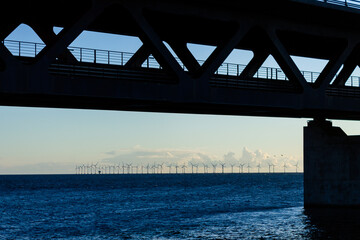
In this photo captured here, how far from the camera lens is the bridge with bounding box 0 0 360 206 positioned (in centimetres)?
2219

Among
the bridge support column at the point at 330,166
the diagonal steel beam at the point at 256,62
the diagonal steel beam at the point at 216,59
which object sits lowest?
the bridge support column at the point at 330,166

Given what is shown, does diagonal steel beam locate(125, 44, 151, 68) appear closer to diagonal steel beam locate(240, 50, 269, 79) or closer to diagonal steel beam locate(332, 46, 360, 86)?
diagonal steel beam locate(240, 50, 269, 79)

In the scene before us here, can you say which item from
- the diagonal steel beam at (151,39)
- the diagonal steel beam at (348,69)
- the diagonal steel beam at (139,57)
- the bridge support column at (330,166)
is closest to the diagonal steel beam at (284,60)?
the diagonal steel beam at (151,39)

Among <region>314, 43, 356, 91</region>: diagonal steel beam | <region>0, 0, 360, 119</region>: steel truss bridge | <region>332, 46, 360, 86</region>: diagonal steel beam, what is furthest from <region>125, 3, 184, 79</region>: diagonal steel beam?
<region>332, 46, 360, 86</region>: diagonal steel beam

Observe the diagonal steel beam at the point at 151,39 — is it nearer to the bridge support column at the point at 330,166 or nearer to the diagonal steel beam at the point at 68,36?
the diagonal steel beam at the point at 68,36

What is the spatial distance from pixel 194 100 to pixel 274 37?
246 inches

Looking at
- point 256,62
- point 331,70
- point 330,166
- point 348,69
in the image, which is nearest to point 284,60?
point 331,70

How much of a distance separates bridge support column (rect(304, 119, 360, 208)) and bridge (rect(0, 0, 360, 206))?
7.02 m

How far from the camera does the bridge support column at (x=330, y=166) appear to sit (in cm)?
4056

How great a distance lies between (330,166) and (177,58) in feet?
63.9

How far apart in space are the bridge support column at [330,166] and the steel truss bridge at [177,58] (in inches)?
323

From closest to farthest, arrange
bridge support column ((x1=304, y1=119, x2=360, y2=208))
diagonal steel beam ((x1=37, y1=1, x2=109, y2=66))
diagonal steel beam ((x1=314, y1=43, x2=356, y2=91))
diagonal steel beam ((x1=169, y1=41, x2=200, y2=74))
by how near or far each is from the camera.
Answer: diagonal steel beam ((x1=37, y1=1, x2=109, y2=66))
diagonal steel beam ((x1=169, y1=41, x2=200, y2=74))
diagonal steel beam ((x1=314, y1=43, x2=356, y2=91))
bridge support column ((x1=304, y1=119, x2=360, y2=208))

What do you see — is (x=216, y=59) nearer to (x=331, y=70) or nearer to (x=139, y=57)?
(x=139, y=57)

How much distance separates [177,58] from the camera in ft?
91.2
